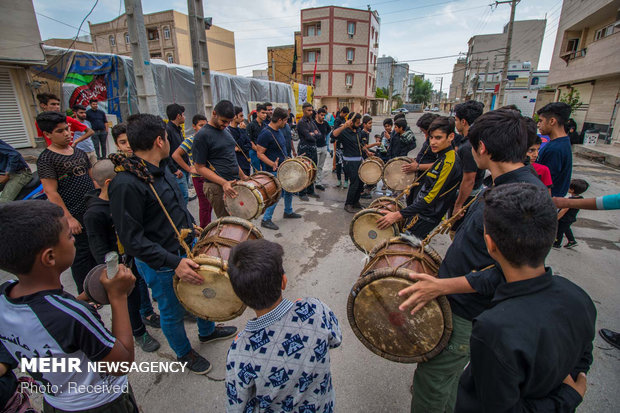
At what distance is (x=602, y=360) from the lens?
101 inches

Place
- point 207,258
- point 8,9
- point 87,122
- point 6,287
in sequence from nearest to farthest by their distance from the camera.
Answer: point 6,287, point 207,258, point 87,122, point 8,9

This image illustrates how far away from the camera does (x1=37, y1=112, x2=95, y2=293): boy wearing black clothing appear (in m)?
2.70

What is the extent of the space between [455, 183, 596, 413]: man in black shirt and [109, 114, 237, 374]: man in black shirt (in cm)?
176

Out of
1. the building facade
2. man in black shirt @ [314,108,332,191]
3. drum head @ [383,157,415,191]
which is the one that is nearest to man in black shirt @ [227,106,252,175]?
man in black shirt @ [314,108,332,191]

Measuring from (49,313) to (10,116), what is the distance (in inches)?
533

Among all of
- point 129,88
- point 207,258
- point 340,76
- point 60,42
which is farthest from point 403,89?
point 207,258

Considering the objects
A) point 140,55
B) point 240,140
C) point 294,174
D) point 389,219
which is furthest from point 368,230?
point 140,55

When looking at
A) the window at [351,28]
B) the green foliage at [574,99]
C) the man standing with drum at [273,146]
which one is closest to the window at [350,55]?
the window at [351,28]

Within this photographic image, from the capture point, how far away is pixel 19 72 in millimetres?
9984

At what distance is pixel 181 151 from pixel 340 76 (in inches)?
1412

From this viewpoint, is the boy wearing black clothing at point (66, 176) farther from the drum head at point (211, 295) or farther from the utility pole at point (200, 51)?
the utility pole at point (200, 51)

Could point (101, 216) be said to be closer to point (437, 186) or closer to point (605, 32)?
point (437, 186)

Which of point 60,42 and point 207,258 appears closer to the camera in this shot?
point 207,258

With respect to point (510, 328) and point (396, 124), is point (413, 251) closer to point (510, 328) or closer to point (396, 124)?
point (510, 328)
